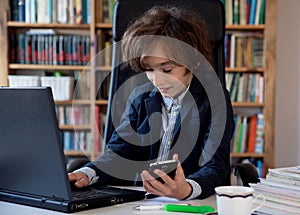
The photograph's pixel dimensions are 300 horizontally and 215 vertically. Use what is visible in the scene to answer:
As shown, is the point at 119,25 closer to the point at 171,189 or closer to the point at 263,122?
the point at 171,189

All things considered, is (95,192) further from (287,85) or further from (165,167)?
(287,85)

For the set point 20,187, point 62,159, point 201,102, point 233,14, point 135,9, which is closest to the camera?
point 62,159

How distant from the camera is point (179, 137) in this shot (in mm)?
1605

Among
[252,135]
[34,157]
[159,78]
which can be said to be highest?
[159,78]

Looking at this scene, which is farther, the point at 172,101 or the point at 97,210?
the point at 172,101

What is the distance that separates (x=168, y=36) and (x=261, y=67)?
1.78 m

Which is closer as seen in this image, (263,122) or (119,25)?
(119,25)

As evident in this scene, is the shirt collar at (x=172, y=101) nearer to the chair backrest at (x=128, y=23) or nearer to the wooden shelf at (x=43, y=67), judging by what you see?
the chair backrest at (x=128, y=23)

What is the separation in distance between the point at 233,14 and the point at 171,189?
2.19 meters

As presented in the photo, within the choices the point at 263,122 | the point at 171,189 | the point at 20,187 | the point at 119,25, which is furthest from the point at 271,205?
the point at 263,122

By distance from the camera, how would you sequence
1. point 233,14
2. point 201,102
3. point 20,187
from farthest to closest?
point 233,14 < point 201,102 < point 20,187

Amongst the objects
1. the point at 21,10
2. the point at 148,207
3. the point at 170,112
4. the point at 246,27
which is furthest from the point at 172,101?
the point at 21,10

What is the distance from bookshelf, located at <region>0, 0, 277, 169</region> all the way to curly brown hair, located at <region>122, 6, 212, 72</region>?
159 centimetres

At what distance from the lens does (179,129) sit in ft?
5.25
